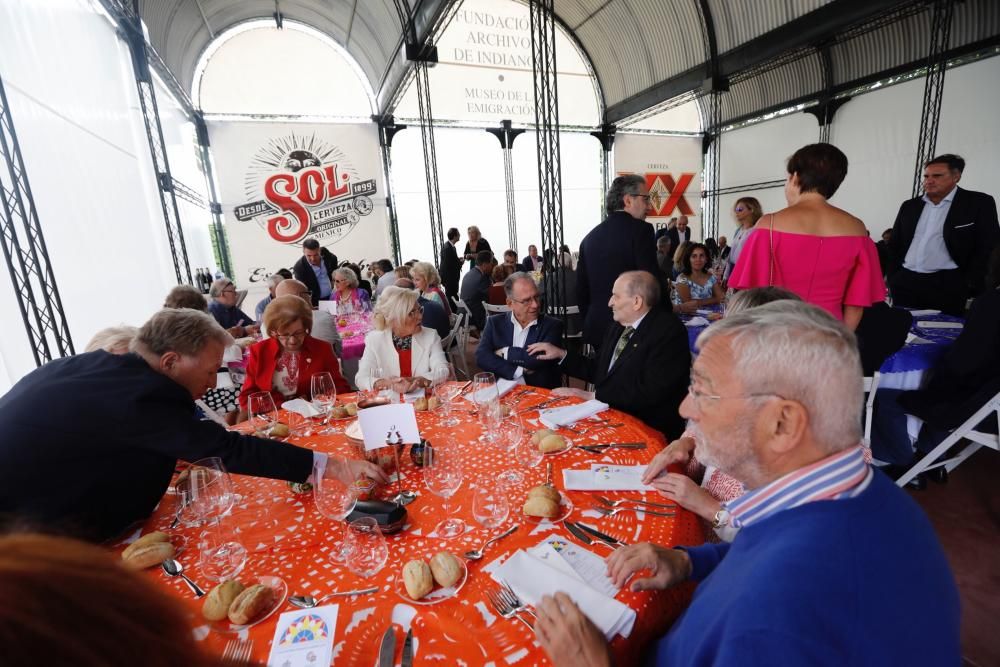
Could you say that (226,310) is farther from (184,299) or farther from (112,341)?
(112,341)

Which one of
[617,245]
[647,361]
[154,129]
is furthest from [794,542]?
[154,129]

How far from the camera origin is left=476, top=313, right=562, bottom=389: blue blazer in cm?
332

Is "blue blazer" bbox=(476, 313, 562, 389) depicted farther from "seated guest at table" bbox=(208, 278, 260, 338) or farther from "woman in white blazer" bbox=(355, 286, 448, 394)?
"seated guest at table" bbox=(208, 278, 260, 338)

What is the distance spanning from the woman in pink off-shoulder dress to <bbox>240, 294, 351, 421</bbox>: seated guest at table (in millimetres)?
2676

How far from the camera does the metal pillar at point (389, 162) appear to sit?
12570 millimetres

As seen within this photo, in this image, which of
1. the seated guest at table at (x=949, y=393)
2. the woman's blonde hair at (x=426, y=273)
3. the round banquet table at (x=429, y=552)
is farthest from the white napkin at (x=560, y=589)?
the woman's blonde hair at (x=426, y=273)

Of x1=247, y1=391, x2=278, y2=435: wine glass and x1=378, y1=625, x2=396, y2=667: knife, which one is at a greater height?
x1=247, y1=391, x2=278, y2=435: wine glass

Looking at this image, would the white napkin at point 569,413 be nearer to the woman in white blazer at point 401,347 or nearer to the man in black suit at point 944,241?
the woman in white blazer at point 401,347

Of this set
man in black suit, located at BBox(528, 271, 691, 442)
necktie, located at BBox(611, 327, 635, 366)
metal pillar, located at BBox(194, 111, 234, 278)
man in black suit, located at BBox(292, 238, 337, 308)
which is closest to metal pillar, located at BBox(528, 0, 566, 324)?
necktie, located at BBox(611, 327, 635, 366)

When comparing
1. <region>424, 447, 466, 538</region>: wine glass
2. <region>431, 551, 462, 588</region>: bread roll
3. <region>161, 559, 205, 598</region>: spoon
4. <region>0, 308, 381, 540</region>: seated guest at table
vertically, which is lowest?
<region>161, 559, 205, 598</region>: spoon

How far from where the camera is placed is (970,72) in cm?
913

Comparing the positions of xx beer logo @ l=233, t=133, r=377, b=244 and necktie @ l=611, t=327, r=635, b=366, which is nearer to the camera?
necktie @ l=611, t=327, r=635, b=366

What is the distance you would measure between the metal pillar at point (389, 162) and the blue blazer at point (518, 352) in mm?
10306

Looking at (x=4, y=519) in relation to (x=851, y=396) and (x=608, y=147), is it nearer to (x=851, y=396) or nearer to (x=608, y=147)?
(x=851, y=396)
